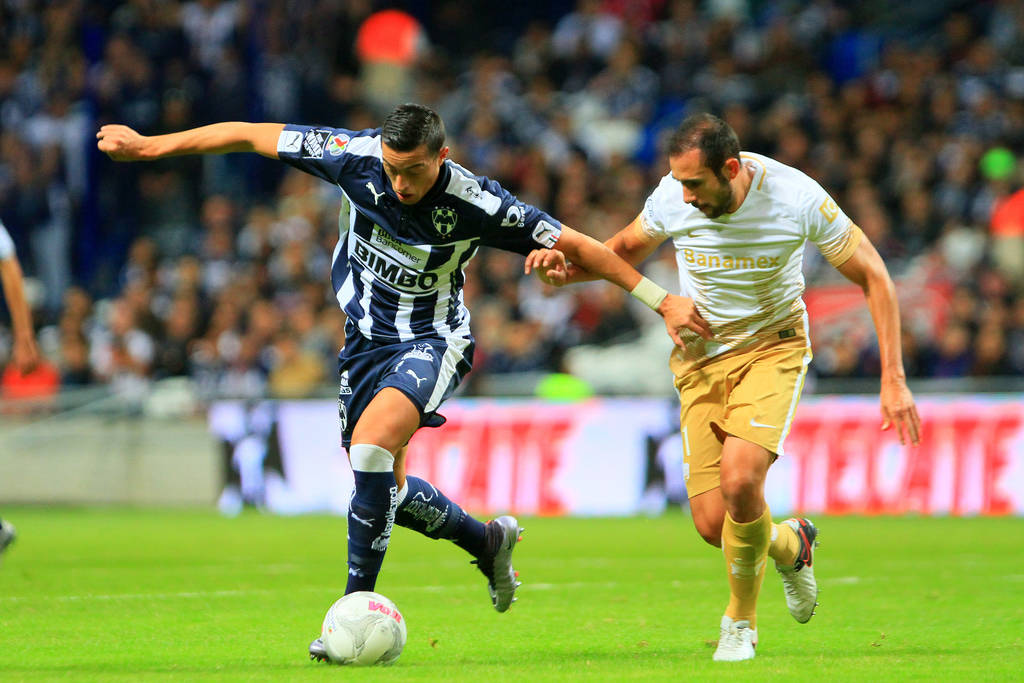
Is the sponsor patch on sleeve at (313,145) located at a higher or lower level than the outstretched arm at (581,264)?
higher

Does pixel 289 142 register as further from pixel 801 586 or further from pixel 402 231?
pixel 801 586

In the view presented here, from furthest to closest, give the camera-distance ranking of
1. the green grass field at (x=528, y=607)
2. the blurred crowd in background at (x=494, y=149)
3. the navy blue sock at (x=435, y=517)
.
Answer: the blurred crowd in background at (x=494, y=149) < the navy blue sock at (x=435, y=517) < the green grass field at (x=528, y=607)

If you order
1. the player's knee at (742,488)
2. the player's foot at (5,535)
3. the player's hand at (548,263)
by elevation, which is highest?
the player's hand at (548,263)

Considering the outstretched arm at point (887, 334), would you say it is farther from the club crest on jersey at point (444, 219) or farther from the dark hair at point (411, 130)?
the dark hair at point (411, 130)

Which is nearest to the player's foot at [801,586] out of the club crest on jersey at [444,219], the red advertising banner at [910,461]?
the club crest on jersey at [444,219]

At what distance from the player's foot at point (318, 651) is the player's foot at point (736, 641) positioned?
158 centimetres

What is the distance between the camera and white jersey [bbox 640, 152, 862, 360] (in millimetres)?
6484

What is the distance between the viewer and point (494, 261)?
17.8 meters

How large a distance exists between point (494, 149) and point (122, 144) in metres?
13.2

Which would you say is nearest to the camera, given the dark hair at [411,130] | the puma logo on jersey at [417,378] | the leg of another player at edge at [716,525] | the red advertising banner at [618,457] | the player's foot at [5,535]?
the dark hair at [411,130]

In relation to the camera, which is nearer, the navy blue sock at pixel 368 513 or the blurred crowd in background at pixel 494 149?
the navy blue sock at pixel 368 513

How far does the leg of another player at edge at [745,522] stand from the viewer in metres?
6.20

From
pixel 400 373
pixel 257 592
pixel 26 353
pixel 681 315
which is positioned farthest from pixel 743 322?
pixel 26 353

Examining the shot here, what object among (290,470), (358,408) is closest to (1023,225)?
(290,470)
